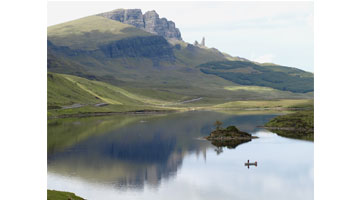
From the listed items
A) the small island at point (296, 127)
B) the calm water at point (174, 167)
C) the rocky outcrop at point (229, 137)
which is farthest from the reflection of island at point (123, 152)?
the small island at point (296, 127)

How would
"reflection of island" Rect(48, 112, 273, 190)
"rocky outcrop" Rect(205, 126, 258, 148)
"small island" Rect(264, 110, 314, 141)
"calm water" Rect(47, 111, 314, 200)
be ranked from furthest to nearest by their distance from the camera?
"small island" Rect(264, 110, 314, 141)
"rocky outcrop" Rect(205, 126, 258, 148)
"reflection of island" Rect(48, 112, 273, 190)
"calm water" Rect(47, 111, 314, 200)

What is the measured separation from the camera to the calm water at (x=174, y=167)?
3452 inches

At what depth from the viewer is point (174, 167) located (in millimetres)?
115938

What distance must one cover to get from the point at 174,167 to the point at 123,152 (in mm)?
28276

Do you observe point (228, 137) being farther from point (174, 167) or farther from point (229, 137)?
point (174, 167)

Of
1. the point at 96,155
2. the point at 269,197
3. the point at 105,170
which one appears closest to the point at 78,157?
the point at 96,155

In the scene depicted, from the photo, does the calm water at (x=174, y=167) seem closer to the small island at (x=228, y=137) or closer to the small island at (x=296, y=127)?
the small island at (x=228, y=137)

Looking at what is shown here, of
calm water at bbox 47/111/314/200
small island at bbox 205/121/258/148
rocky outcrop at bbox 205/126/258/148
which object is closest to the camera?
calm water at bbox 47/111/314/200

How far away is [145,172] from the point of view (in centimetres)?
10856

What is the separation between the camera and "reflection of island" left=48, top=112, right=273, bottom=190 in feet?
340

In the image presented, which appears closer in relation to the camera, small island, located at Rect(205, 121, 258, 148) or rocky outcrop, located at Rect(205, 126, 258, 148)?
rocky outcrop, located at Rect(205, 126, 258, 148)

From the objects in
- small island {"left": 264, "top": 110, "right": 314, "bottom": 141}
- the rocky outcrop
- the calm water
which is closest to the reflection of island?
the calm water

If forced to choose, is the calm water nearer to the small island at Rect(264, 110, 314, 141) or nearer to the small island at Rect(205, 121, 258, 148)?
the small island at Rect(205, 121, 258, 148)
